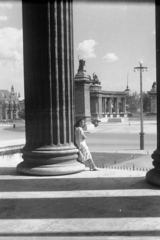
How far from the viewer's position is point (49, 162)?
891 cm

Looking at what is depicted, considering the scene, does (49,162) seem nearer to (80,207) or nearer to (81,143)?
(81,143)

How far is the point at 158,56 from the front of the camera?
7.55 m

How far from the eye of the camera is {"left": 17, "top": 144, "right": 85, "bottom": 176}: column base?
29.0 ft

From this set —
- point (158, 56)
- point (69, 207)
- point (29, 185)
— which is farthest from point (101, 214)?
point (158, 56)

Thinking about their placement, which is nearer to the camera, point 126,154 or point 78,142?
point 78,142

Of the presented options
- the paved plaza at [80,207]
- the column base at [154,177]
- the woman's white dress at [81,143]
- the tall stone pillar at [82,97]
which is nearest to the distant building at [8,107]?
the tall stone pillar at [82,97]

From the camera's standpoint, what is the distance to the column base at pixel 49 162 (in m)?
8.83

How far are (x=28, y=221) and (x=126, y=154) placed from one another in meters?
14.0

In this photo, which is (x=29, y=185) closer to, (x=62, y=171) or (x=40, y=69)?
(x=62, y=171)

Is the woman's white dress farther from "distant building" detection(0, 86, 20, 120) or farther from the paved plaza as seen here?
"distant building" detection(0, 86, 20, 120)

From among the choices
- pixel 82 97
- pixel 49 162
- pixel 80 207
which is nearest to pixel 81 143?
pixel 49 162

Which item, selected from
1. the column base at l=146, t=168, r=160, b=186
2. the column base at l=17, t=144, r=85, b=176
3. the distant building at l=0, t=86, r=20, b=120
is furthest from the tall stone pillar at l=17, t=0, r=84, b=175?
the distant building at l=0, t=86, r=20, b=120

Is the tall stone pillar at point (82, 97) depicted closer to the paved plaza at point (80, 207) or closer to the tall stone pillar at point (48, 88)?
the tall stone pillar at point (48, 88)

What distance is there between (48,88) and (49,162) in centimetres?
208
